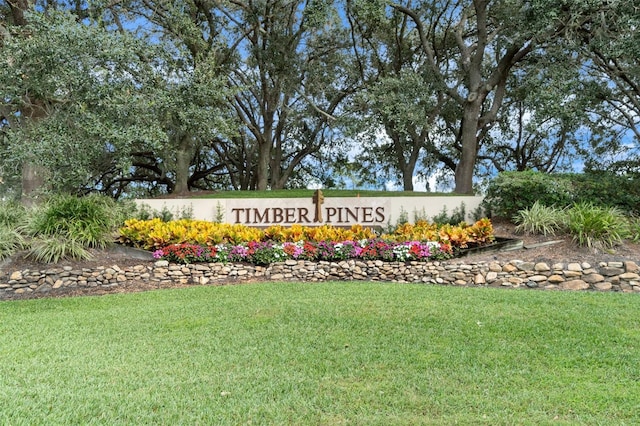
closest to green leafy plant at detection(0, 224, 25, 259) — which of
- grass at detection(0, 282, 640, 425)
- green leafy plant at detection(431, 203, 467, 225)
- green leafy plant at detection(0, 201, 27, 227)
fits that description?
green leafy plant at detection(0, 201, 27, 227)

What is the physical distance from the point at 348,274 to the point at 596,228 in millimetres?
4242

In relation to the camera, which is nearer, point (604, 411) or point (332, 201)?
point (604, 411)

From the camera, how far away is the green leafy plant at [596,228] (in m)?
7.06

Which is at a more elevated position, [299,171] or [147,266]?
[299,171]

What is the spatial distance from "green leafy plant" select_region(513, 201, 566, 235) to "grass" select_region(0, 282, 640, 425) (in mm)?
2360

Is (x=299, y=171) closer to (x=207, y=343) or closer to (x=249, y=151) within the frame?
(x=249, y=151)

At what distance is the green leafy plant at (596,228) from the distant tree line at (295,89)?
13.1 feet

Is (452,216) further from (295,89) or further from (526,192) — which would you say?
(295,89)

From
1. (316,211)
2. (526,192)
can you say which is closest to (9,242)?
(316,211)

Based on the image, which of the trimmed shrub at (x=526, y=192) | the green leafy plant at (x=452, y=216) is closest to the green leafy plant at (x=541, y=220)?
the trimmed shrub at (x=526, y=192)

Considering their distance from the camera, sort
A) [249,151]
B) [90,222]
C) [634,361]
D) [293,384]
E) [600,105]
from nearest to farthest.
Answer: [293,384] < [634,361] < [90,222] < [600,105] < [249,151]

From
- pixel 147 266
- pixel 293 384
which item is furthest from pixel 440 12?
pixel 293 384

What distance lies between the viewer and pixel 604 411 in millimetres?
2549

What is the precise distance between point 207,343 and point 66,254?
4.91m
